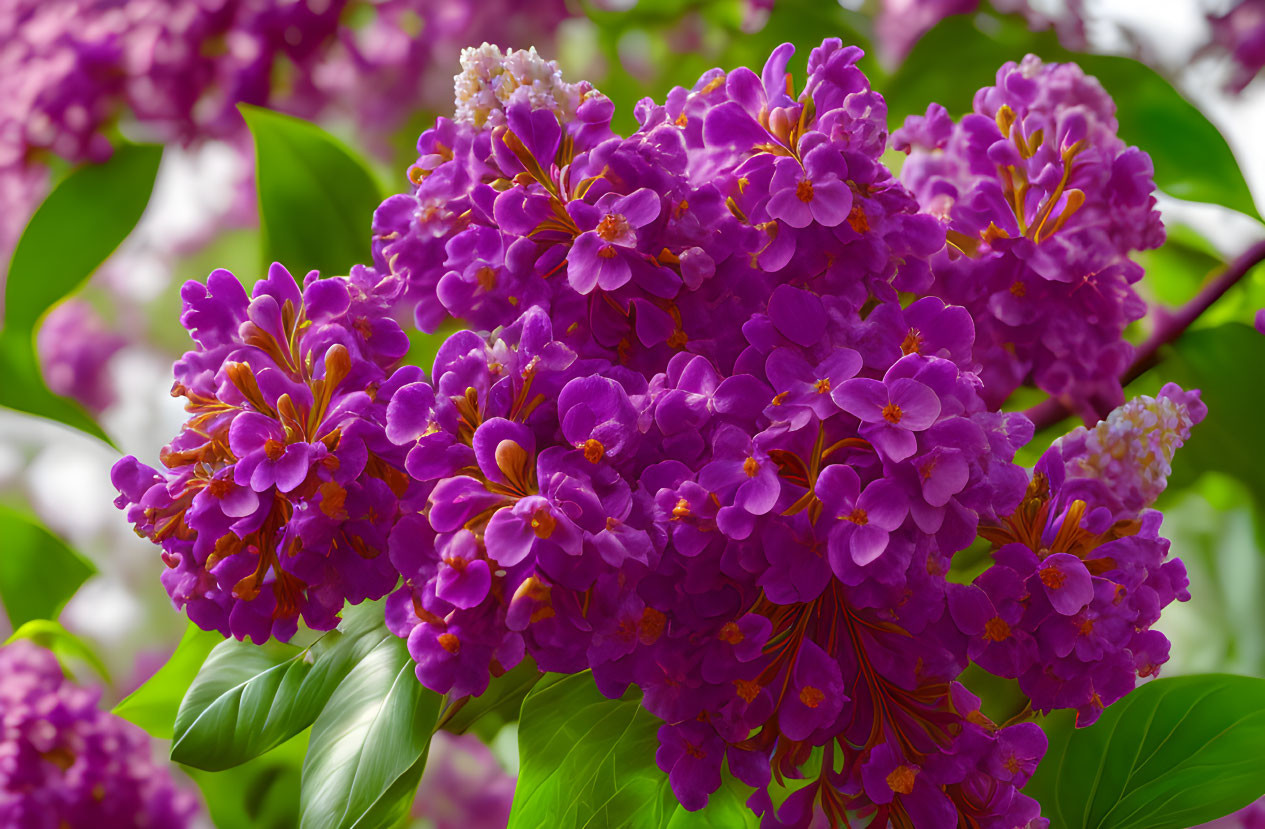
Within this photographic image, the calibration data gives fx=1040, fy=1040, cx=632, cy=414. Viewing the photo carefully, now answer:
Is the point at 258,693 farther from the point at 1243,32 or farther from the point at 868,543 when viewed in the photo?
the point at 1243,32

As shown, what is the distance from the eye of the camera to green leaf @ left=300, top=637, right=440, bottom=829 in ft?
1.06

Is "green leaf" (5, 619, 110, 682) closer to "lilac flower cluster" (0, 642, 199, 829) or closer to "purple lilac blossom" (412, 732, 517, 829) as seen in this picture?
"lilac flower cluster" (0, 642, 199, 829)

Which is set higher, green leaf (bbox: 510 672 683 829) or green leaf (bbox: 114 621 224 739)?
Result: green leaf (bbox: 510 672 683 829)

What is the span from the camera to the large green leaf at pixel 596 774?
13.5 inches

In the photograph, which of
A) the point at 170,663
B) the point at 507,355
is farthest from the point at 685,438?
the point at 170,663

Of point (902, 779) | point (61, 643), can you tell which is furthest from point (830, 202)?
point (61, 643)

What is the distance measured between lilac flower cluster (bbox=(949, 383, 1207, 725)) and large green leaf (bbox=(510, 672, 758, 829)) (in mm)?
111

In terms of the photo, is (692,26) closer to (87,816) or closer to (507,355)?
(507,355)

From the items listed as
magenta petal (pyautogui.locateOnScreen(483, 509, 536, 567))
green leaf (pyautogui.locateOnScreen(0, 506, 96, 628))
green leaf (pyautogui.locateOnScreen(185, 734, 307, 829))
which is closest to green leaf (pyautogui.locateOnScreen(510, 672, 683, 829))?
magenta petal (pyautogui.locateOnScreen(483, 509, 536, 567))

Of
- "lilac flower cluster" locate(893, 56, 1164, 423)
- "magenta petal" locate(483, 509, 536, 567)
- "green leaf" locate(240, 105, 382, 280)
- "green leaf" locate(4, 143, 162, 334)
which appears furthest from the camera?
"green leaf" locate(4, 143, 162, 334)

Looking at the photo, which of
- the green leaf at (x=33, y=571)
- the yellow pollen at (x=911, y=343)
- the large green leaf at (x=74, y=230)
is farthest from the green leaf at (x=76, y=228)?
the yellow pollen at (x=911, y=343)

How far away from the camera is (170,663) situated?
448 millimetres

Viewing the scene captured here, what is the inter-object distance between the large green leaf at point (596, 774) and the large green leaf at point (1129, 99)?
0.40 meters

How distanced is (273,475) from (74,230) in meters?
0.43
